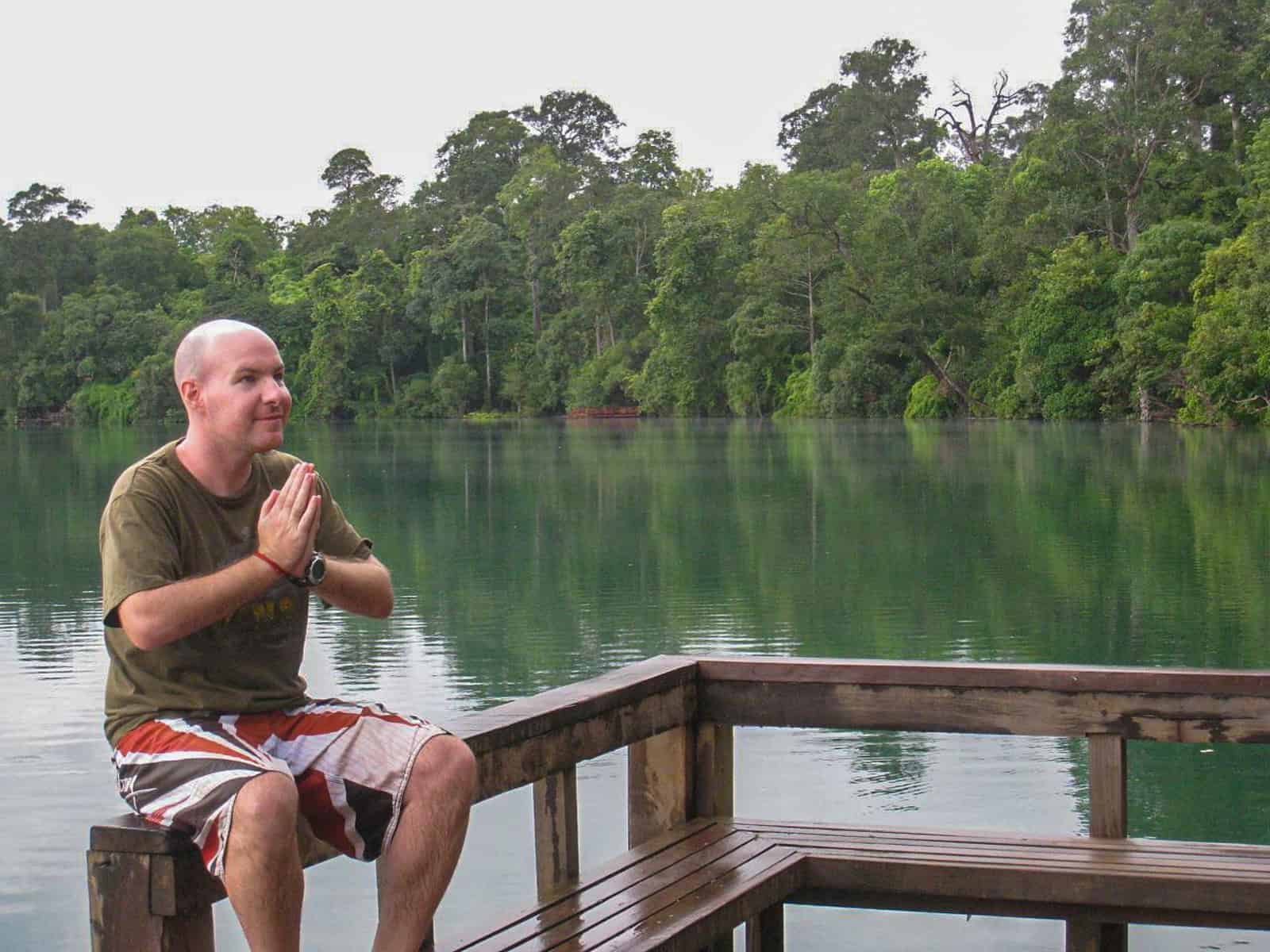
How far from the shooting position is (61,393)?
92125 millimetres

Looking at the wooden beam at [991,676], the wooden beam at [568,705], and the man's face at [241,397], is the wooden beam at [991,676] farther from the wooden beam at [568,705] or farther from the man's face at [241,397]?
the man's face at [241,397]

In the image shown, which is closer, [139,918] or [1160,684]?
[139,918]

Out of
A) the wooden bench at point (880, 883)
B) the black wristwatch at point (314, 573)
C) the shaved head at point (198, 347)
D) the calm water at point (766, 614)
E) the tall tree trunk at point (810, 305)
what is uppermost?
the tall tree trunk at point (810, 305)

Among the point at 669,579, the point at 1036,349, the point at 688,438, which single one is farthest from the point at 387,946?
the point at 1036,349

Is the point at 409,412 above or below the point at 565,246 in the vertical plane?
below

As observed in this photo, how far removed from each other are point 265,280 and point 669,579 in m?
89.1

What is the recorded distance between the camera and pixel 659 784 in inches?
141

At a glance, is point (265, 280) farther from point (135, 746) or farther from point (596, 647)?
point (135, 746)

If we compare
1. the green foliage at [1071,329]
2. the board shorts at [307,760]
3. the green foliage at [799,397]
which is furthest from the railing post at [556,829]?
the green foliage at [799,397]

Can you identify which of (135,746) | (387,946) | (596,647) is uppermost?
(135,746)

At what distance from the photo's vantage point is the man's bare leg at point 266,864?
2.21 meters

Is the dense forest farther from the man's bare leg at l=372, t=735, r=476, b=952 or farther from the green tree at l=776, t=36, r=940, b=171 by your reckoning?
the man's bare leg at l=372, t=735, r=476, b=952

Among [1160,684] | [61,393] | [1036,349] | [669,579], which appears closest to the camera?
[1160,684]

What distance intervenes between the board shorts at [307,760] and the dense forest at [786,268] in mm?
39667
